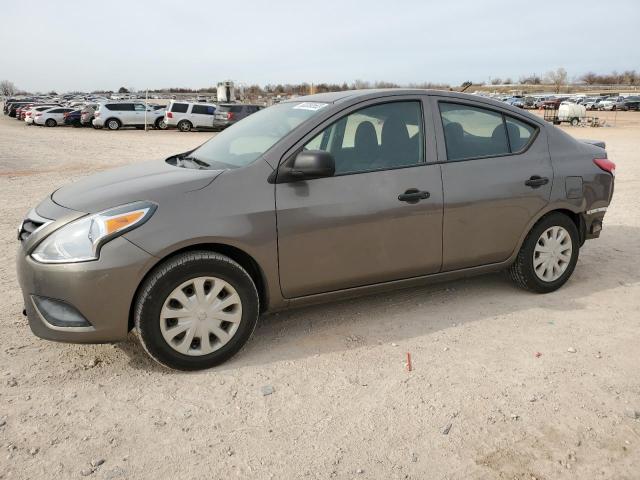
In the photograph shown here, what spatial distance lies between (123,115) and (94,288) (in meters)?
32.6

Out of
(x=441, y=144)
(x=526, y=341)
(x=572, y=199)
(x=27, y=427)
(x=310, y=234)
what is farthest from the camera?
(x=572, y=199)

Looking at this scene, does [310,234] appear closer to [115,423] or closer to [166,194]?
[166,194]

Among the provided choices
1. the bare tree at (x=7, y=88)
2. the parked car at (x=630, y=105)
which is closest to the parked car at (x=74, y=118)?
the parked car at (x=630, y=105)

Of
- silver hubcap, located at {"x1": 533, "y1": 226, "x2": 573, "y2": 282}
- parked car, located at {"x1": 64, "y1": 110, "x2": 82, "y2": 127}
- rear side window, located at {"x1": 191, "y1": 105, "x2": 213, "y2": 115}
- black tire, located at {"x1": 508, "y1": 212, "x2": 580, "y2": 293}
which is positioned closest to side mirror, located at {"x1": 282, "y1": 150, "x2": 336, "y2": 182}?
black tire, located at {"x1": 508, "y1": 212, "x2": 580, "y2": 293}

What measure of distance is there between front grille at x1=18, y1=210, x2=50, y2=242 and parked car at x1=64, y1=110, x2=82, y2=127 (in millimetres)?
35431

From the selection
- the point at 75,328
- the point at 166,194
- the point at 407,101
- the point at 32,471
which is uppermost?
the point at 407,101

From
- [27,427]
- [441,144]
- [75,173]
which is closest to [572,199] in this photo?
[441,144]

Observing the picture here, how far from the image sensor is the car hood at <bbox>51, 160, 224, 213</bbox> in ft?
11.2

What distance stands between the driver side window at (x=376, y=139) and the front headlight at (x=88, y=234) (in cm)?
122

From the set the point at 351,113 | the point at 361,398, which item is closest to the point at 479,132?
the point at 351,113

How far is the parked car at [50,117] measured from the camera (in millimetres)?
36562

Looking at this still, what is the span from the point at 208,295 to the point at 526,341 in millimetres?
2217

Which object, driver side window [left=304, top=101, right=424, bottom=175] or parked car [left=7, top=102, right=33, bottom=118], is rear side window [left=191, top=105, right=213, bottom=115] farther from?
driver side window [left=304, top=101, right=424, bottom=175]

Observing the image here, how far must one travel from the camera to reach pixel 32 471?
8.50 feet
